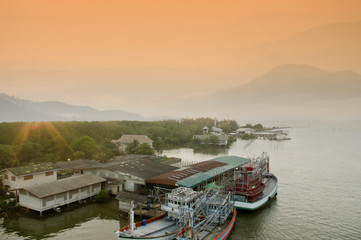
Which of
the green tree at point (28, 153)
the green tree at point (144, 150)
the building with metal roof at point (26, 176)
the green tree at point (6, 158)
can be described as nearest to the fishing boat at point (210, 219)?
the building with metal roof at point (26, 176)

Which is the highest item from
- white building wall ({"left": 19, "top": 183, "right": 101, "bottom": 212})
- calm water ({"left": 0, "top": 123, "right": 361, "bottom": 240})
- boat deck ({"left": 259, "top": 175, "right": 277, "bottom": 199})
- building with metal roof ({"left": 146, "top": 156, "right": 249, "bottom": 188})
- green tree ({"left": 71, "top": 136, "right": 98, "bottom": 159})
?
green tree ({"left": 71, "top": 136, "right": 98, "bottom": 159})

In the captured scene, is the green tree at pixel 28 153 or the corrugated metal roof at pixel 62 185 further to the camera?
the green tree at pixel 28 153

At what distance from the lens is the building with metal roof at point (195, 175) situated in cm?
2806

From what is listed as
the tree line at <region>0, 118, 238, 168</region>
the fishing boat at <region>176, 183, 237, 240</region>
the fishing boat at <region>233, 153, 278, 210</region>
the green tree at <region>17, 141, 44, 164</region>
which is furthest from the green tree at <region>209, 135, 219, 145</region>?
the fishing boat at <region>176, 183, 237, 240</region>

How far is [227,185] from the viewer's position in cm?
3105

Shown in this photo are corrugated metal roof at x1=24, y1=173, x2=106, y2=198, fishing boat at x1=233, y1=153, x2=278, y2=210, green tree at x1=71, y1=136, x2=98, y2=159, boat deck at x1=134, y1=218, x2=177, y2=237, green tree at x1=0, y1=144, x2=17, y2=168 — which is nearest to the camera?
boat deck at x1=134, y1=218, x2=177, y2=237

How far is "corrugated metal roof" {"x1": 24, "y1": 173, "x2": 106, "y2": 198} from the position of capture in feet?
79.8

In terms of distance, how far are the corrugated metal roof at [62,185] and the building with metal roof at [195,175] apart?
6843 millimetres

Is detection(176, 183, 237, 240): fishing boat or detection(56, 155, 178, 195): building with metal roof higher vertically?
detection(56, 155, 178, 195): building with metal roof

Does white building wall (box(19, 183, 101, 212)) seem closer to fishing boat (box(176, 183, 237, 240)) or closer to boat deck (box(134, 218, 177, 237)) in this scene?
boat deck (box(134, 218, 177, 237))

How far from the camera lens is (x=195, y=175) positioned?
1230 inches

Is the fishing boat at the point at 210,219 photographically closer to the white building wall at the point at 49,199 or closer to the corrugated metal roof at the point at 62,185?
the corrugated metal roof at the point at 62,185

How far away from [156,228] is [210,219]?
4.46 metres

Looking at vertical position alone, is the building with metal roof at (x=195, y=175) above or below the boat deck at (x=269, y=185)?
above
